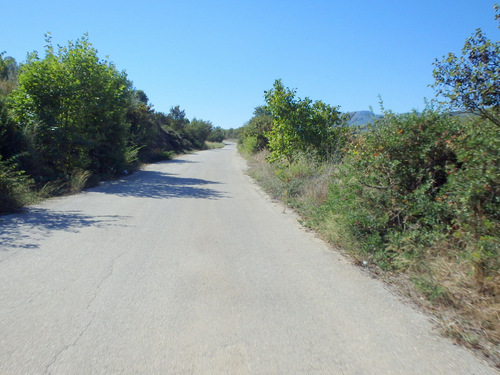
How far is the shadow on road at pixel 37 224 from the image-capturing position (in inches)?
237

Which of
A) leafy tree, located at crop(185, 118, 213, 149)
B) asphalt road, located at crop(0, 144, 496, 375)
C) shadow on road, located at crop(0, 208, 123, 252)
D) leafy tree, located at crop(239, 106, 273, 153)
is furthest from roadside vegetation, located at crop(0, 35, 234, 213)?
leafy tree, located at crop(185, 118, 213, 149)

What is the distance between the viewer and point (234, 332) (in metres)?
3.43

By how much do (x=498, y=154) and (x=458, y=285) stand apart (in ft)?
5.09

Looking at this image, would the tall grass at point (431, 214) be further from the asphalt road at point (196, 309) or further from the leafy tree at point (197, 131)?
the leafy tree at point (197, 131)

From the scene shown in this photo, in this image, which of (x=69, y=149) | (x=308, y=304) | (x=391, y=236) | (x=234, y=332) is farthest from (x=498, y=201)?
(x=69, y=149)

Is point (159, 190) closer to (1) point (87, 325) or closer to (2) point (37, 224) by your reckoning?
(2) point (37, 224)

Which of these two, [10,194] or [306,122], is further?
[306,122]

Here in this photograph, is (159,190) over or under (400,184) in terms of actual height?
under

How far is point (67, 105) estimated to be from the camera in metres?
13.7

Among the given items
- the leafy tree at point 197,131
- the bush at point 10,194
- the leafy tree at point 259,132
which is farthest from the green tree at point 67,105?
the leafy tree at point 197,131

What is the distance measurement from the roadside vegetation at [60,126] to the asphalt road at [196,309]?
14.7ft

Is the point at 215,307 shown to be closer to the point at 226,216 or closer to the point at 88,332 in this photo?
the point at 88,332

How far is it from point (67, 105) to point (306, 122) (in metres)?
9.34

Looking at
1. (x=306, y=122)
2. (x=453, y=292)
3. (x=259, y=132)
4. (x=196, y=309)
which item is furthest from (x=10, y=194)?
(x=259, y=132)
